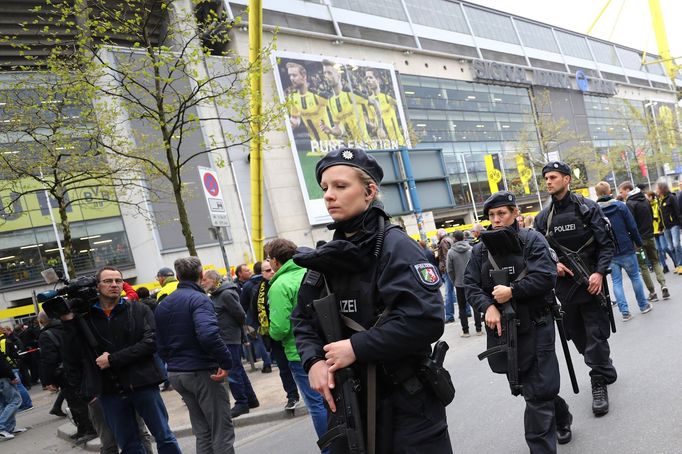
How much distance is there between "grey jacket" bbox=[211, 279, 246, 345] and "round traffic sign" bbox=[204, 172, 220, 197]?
1774mm

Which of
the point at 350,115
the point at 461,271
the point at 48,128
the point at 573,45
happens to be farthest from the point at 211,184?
the point at 573,45

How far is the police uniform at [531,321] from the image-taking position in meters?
3.21

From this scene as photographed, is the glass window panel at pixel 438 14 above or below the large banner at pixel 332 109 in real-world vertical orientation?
above

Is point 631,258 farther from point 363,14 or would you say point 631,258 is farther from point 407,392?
point 363,14

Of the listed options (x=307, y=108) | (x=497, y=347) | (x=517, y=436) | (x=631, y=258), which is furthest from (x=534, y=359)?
(x=307, y=108)

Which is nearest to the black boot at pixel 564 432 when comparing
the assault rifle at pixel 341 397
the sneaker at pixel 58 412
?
the assault rifle at pixel 341 397

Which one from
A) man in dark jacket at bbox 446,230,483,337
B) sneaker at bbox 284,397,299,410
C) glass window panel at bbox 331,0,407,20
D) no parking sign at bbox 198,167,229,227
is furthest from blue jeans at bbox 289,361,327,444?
glass window panel at bbox 331,0,407,20

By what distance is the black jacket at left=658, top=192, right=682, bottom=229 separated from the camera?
10.4 m

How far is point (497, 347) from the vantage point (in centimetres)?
339

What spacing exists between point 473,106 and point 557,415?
50.2 m

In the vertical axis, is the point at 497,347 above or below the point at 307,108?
below

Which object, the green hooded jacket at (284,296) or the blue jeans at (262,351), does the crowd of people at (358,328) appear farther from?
the blue jeans at (262,351)

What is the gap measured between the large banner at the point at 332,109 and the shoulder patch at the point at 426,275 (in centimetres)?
3392

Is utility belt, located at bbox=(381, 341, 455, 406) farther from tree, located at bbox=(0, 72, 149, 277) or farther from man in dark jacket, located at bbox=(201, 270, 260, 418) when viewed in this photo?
tree, located at bbox=(0, 72, 149, 277)
